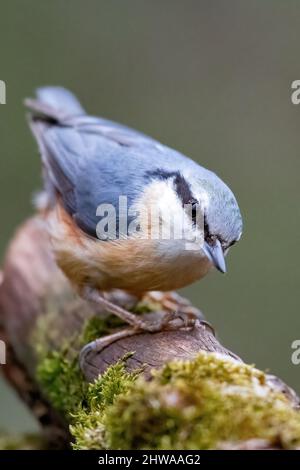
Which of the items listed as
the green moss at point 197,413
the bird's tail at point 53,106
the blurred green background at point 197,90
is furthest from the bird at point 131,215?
the blurred green background at point 197,90

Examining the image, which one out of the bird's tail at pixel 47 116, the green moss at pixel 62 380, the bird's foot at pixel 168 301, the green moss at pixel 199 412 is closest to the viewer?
the green moss at pixel 199 412

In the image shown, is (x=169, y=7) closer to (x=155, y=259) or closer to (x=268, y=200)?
(x=268, y=200)

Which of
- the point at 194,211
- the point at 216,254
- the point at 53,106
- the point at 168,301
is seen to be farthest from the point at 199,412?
the point at 53,106

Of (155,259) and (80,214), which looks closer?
(155,259)

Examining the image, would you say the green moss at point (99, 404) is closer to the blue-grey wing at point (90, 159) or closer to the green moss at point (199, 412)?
the green moss at point (199, 412)
